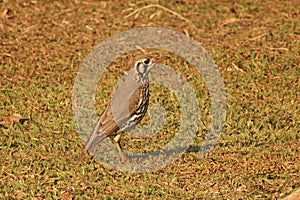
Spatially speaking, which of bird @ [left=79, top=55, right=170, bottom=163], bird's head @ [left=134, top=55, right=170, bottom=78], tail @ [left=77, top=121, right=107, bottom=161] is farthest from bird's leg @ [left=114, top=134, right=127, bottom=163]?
bird's head @ [left=134, top=55, right=170, bottom=78]

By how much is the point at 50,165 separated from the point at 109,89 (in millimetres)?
2206

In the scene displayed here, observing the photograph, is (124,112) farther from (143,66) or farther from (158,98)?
(158,98)

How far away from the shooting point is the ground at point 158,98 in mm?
7664

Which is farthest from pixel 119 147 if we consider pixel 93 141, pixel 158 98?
pixel 158 98

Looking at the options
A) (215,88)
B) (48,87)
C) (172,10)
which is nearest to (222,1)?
(172,10)

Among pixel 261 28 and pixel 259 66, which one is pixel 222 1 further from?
pixel 259 66

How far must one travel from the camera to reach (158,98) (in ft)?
31.8

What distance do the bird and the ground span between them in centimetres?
33

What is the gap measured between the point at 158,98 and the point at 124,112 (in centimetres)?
180

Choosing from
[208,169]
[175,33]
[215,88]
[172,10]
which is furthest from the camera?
[172,10]

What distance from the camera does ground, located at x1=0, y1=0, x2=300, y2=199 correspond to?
7664 millimetres

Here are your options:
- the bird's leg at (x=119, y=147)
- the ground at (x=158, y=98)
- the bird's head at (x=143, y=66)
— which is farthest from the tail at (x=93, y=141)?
the bird's head at (x=143, y=66)

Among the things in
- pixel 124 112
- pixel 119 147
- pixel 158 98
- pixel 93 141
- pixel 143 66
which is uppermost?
pixel 143 66

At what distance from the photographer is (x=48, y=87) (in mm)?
9969
